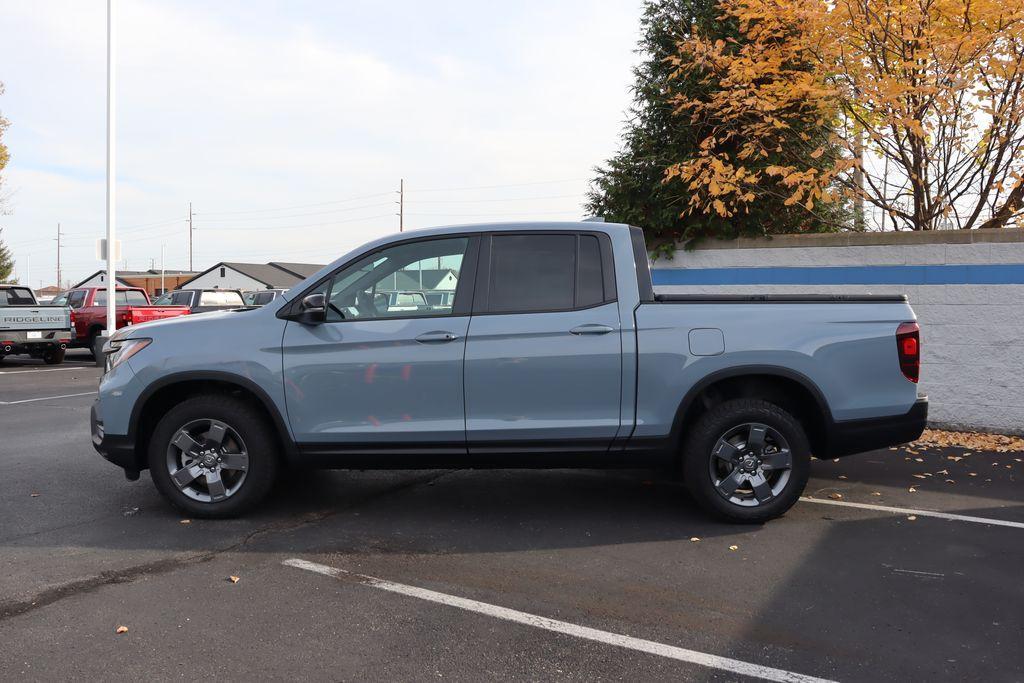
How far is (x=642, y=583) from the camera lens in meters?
4.38

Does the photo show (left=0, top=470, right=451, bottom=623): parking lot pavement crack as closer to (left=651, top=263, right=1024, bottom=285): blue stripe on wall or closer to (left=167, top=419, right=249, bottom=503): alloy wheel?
(left=167, top=419, right=249, bottom=503): alloy wheel

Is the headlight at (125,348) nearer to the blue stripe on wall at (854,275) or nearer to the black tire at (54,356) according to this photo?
the blue stripe on wall at (854,275)

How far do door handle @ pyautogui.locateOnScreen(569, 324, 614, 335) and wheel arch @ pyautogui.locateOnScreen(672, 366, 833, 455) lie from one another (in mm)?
656

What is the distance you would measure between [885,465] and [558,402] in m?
3.57

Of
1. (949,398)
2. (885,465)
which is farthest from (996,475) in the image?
(949,398)

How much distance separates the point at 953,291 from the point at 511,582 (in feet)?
20.8

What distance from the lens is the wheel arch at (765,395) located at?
527 cm

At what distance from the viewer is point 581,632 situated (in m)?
3.75

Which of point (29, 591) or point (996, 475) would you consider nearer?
point (29, 591)

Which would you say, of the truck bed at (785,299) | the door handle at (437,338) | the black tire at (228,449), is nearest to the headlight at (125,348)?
the black tire at (228,449)

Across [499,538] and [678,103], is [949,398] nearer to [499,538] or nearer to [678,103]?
[678,103]

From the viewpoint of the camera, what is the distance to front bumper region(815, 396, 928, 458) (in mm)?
5344

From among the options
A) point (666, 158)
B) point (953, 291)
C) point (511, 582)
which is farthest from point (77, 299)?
point (511, 582)

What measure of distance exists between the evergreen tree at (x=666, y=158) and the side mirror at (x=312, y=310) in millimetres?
5393
